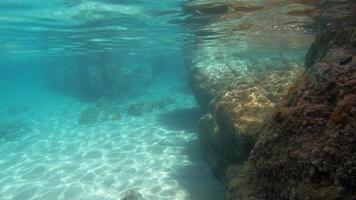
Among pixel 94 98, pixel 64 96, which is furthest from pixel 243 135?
pixel 64 96

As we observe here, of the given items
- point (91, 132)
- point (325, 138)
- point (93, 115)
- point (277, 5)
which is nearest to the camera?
point (325, 138)

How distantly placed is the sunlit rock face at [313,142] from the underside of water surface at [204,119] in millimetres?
15

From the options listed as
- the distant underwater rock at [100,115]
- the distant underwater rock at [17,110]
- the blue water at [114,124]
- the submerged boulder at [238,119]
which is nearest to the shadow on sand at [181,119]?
the blue water at [114,124]

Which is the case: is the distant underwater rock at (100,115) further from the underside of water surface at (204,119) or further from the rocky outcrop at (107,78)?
the rocky outcrop at (107,78)

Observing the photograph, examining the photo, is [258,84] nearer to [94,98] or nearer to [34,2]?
[34,2]

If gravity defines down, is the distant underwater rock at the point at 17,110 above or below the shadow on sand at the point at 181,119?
below

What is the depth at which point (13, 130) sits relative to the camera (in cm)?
2311

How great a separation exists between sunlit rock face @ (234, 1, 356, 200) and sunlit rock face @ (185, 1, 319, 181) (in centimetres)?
277

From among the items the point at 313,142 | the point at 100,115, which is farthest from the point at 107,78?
the point at 313,142

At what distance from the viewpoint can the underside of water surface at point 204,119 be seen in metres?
4.01

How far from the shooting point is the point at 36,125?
81.9 ft

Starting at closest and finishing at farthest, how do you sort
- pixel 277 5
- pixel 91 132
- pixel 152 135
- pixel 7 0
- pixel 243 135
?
pixel 243 135 → pixel 277 5 → pixel 7 0 → pixel 152 135 → pixel 91 132

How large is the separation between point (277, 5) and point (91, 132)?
1392cm

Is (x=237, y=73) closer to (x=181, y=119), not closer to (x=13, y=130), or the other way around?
(x=181, y=119)
